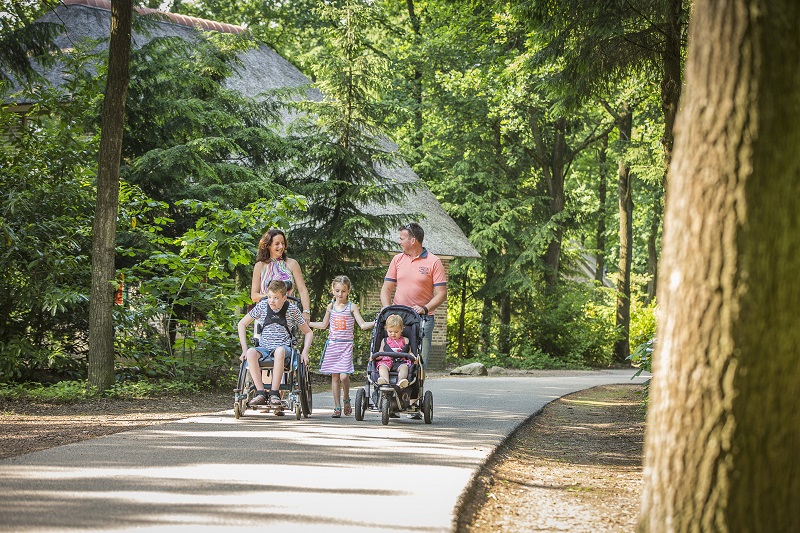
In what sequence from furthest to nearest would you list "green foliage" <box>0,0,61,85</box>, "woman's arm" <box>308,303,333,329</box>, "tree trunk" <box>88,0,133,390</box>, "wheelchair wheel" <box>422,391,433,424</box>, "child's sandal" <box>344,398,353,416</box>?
"green foliage" <box>0,0,61,85</box> < "tree trunk" <box>88,0,133,390</box> < "child's sandal" <box>344,398,353,416</box> < "wheelchair wheel" <box>422,391,433,424</box> < "woman's arm" <box>308,303,333,329</box>

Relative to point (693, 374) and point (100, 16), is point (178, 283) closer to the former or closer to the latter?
point (693, 374)

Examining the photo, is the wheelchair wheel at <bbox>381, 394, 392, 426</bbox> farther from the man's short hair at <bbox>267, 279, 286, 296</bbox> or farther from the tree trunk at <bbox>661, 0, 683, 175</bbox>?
the tree trunk at <bbox>661, 0, 683, 175</bbox>

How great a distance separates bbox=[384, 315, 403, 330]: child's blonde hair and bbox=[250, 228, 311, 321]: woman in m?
0.97

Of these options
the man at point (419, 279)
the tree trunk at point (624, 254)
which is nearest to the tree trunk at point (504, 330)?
the tree trunk at point (624, 254)

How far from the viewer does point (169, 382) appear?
1477cm

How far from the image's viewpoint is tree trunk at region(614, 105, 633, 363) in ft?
119

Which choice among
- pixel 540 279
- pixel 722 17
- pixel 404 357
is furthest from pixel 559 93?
pixel 540 279

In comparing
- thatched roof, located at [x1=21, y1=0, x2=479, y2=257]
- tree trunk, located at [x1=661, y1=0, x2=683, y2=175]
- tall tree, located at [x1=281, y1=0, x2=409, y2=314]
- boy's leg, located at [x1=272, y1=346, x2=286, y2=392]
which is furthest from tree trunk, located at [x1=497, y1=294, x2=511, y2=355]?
boy's leg, located at [x1=272, y1=346, x2=286, y2=392]

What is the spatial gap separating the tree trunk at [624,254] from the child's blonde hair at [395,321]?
26.1m

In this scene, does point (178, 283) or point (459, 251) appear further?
point (459, 251)

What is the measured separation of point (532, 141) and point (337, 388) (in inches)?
1020

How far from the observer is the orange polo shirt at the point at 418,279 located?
11266 mm

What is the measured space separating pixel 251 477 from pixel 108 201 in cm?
747

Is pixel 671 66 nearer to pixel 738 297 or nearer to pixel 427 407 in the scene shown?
pixel 427 407
